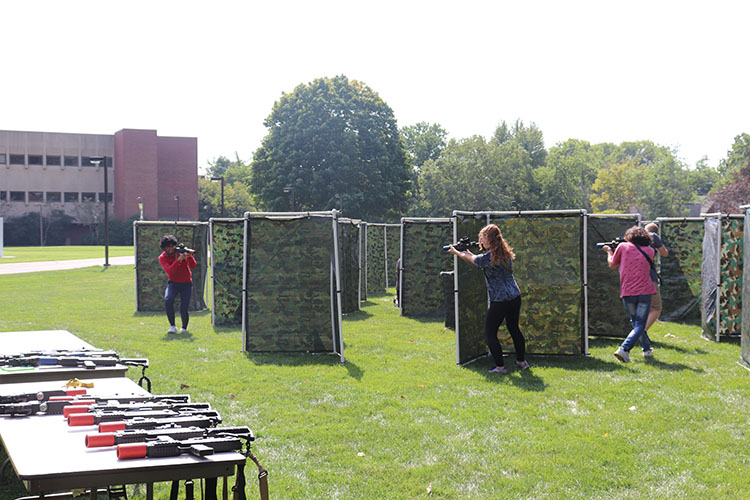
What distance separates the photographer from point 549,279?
1077cm

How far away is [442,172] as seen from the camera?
66125 millimetres

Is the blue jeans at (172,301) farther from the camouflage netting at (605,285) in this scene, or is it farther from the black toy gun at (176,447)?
the black toy gun at (176,447)

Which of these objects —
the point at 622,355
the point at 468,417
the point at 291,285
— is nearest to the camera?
the point at 468,417

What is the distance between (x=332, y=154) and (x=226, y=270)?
3470 cm

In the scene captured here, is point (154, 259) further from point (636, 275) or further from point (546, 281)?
point (636, 275)

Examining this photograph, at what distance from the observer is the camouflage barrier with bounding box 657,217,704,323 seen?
48.9ft

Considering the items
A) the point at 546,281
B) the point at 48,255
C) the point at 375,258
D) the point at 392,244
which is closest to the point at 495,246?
the point at 546,281

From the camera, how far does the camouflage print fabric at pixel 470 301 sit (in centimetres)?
1014

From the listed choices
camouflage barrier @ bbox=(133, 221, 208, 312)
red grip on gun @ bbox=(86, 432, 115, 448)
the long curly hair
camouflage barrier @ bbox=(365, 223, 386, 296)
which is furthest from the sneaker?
camouflage barrier @ bbox=(365, 223, 386, 296)

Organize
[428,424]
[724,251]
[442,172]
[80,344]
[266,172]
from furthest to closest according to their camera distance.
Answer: [442,172], [266,172], [724,251], [428,424], [80,344]

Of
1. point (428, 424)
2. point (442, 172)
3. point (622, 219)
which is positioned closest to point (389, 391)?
point (428, 424)

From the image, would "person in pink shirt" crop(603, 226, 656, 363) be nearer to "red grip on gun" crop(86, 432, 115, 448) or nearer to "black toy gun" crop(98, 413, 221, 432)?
"black toy gun" crop(98, 413, 221, 432)

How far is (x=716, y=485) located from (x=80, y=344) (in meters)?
5.32

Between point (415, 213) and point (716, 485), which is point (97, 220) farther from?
point (716, 485)
